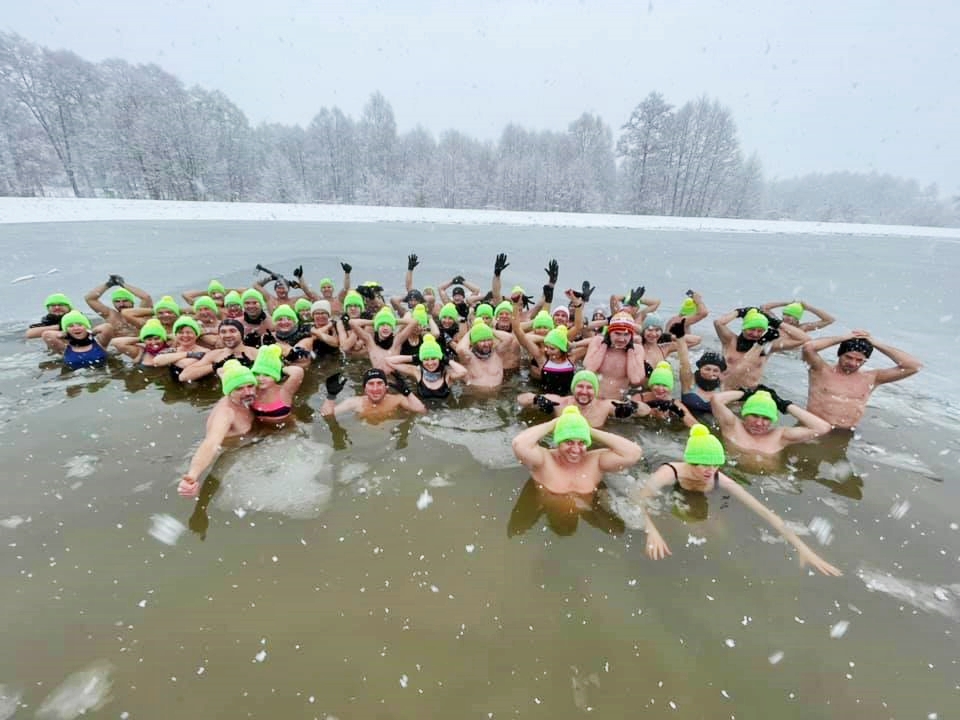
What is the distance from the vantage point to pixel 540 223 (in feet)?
70.5

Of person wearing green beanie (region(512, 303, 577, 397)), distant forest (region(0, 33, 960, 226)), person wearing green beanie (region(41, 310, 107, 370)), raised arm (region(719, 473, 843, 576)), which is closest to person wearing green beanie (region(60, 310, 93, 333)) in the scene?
person wearing green beanie (region(41, 310, 107, 370))

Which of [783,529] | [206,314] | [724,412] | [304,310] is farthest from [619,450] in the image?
[304,310]

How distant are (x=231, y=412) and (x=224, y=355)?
186cm

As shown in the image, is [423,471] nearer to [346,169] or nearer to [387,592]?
[387,592]

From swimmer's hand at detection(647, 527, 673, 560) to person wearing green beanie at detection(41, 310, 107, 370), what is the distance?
7477mm

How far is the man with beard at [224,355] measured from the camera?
529 cm

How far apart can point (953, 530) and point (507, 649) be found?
12.8 ft

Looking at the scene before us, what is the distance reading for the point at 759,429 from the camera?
4199 mm

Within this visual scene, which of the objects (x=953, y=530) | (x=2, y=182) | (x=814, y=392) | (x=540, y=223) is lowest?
(x=953, y=530)

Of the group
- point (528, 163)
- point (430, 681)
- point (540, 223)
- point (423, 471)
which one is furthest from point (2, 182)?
point (430, 681)

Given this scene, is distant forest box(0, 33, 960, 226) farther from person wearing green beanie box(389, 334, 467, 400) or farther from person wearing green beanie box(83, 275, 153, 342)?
person wearing green beanie box(389, 334, 467, 400)

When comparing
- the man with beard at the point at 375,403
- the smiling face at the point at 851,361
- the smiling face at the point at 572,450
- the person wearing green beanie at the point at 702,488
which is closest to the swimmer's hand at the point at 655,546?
the person wearing green beanie at the point at 702,488

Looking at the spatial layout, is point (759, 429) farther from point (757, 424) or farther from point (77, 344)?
point (77, 344)

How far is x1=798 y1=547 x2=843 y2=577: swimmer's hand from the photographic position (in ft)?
10.0
